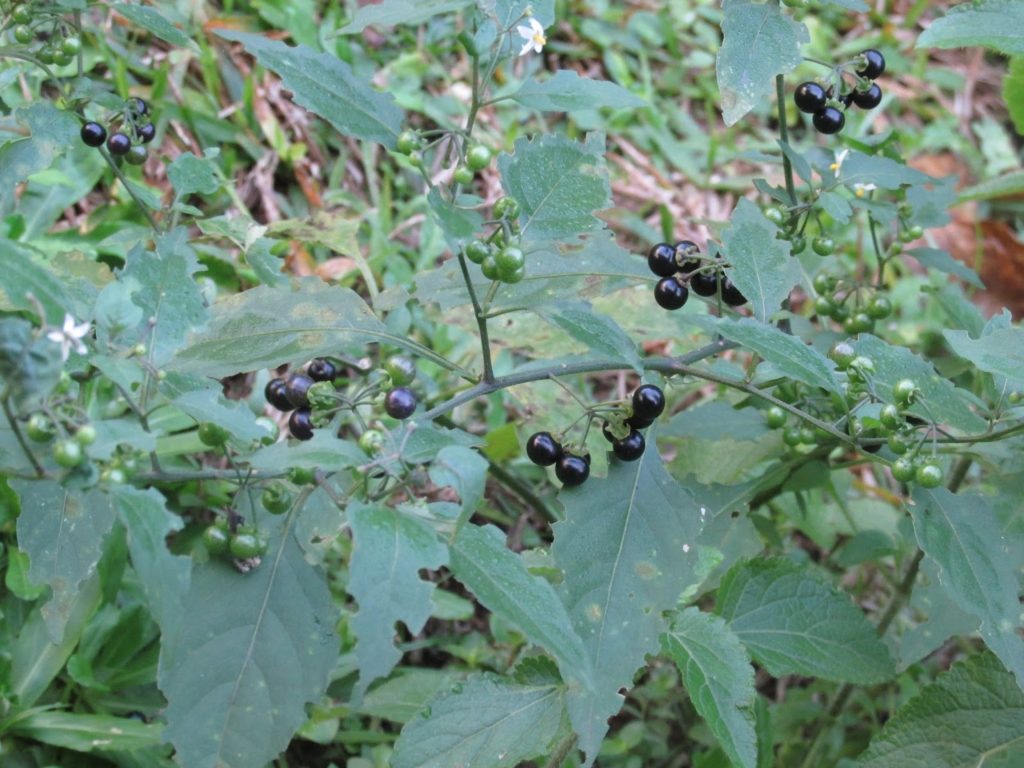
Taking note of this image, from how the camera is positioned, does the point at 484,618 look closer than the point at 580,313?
No

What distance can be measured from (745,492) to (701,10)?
416cm

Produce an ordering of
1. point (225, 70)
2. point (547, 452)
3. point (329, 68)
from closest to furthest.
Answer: point (329, 68) → point (547, 452) → point (225, 70)

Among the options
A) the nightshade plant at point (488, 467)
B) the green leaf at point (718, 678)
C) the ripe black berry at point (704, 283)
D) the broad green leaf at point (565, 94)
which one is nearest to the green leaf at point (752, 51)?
the nightshade plant at point (488, 467)

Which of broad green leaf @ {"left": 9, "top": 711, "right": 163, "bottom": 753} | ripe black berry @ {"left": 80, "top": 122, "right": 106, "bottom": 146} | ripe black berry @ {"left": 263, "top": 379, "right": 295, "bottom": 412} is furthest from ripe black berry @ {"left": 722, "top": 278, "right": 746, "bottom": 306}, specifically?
broad green leaf @ {"left": 9, "top": 711, "right": 163, "bottom": 753}

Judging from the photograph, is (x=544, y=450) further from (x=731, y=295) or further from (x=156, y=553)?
(x=156, y=553)

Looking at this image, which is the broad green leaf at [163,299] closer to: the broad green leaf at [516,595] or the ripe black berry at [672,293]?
the broad green leaf at [516,595]

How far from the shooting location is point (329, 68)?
1.82 m

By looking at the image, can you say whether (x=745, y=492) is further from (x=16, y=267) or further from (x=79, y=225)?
(x=79, y=225)

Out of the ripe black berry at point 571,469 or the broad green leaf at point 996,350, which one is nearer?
the broad green leaf at point 996,350

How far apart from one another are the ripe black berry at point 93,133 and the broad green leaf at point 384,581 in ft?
4.23

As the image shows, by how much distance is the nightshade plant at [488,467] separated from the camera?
1555 mm

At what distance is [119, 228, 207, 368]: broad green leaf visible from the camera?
173cm

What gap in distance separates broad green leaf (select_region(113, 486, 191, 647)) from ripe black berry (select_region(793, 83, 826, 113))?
169cm

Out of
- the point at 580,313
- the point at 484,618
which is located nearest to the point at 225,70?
the point at 484,618
